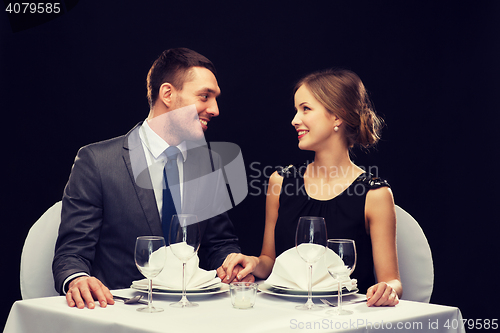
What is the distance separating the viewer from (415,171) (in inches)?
126

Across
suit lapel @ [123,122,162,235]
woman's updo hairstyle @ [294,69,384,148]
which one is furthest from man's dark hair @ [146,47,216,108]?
woman's updo hairstyle @ [294,69,384,148]

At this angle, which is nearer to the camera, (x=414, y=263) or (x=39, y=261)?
(x=39, y=261)

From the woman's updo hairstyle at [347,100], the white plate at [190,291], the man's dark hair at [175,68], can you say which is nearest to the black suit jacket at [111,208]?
the man's dark hair at [175,68]

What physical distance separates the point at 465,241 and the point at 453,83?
99 cm

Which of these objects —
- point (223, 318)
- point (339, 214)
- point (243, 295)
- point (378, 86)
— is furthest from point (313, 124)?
point (378, 86)

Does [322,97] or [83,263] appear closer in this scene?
[83,263]

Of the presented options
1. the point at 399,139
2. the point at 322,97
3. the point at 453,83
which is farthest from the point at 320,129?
the point at 453,83

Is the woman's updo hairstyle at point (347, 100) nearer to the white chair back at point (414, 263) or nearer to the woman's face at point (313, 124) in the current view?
the woman's face at point (313, 124)

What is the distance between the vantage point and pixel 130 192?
6.44ft

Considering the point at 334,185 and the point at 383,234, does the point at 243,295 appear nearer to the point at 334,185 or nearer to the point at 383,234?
the point at 383,234

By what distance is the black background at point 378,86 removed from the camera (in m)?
2.97

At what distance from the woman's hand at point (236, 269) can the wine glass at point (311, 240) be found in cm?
33

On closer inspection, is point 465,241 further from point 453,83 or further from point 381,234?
point 381,234

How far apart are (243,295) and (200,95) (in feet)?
4.04
